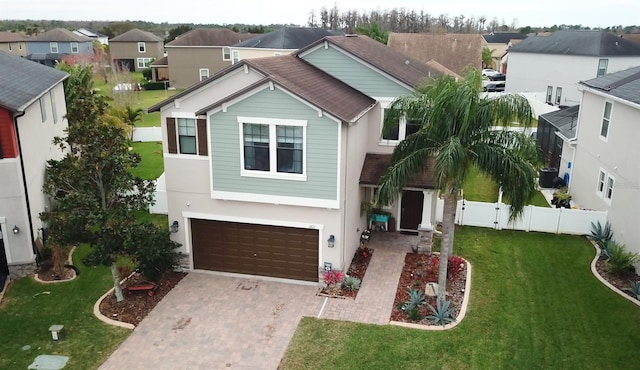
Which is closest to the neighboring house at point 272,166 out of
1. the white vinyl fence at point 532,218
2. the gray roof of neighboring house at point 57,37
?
the white vinyl fence at point 532,218

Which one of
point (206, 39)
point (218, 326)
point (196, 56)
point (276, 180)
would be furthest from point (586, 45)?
point (218, 326)

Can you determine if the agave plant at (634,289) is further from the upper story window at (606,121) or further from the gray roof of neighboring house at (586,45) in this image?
the gray roof of neighboring house at (586,45)

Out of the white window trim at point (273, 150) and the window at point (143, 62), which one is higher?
the white window trim at point (273, 150)

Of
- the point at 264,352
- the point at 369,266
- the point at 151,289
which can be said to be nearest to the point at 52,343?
the point at 151,289

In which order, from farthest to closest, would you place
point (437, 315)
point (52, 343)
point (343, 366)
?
point (437, 315) < point (52, 343) < point (343, 366)

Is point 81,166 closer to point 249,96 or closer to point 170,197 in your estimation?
point 170,197

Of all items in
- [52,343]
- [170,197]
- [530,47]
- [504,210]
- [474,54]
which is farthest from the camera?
[474,54]
